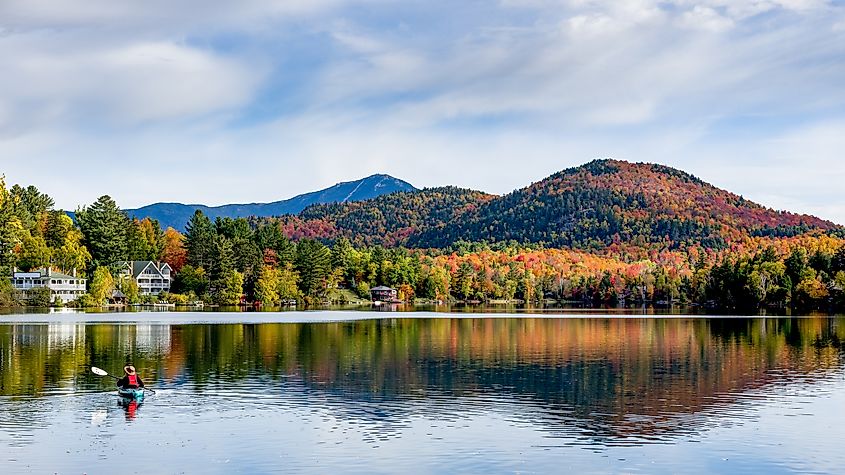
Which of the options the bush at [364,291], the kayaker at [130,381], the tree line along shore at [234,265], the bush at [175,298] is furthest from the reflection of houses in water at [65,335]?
the bush at [364,291]

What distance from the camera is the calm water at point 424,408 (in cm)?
2258

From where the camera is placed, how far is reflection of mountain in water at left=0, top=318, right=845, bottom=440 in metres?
30.6

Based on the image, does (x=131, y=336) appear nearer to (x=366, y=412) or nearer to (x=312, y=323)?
(x=312, y=323)

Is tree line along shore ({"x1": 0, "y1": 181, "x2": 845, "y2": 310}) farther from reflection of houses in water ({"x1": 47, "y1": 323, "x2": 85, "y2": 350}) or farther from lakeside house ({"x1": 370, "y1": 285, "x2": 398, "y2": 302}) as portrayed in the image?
reflection of houses in water ({"x1": 47, "y1": 323, "x2": 85, "y2": 350})

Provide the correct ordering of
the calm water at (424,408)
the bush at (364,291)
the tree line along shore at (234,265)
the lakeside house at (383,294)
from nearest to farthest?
1. the calm water at (424,408)
2. the tree line along shore at (234,265)
3. the bush at (364,291)
4. the lakeside house at (383,294)

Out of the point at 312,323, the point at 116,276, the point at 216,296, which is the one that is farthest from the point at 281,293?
the point at 312,323

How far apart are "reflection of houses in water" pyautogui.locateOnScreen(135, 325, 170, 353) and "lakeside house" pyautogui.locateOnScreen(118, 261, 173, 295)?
7231cm

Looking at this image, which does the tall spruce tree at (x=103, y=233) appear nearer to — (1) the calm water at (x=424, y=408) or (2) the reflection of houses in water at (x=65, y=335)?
(2) the reflection of houses in water at (x=65, y=335)

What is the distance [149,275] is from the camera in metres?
146

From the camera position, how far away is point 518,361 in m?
45.6

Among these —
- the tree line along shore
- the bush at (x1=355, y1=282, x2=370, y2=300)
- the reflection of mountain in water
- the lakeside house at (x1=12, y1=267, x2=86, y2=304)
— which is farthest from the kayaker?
the bush at (x1=355, y1=282, x2=370, y2=300)

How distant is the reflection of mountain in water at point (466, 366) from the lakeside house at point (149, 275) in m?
72.9

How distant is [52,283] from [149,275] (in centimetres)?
2158

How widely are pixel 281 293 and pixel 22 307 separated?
1677 inches
